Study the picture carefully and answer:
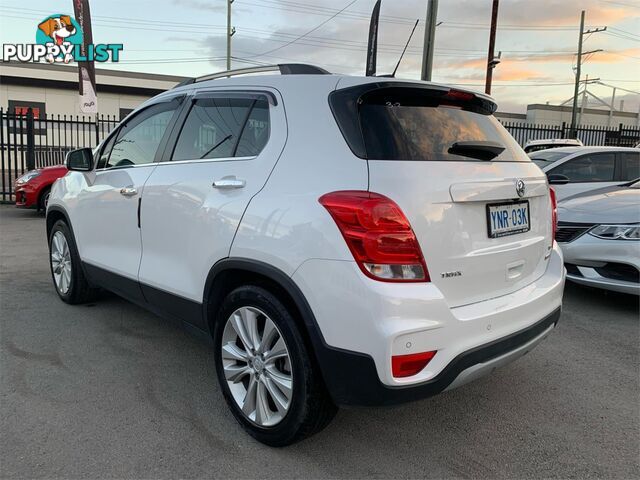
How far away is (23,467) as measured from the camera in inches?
93.4

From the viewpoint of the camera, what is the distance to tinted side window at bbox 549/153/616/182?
7551 mm

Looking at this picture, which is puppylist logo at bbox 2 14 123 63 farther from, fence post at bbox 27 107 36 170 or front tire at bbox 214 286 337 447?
front tire at bbox 214 286 337 447

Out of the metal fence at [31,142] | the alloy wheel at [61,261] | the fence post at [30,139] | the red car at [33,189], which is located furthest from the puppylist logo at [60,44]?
the alloy wheel at [61,261]

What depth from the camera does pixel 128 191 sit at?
3523mm

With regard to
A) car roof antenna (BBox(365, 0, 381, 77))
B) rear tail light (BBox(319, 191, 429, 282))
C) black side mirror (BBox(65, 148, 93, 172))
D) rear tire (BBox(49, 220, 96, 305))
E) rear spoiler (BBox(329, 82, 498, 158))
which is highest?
car roof antenna (BBox(365, 0, 381, 77))

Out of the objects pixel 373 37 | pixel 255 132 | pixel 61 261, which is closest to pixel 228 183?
pixel 255 132

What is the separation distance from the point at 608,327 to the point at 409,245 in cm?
328

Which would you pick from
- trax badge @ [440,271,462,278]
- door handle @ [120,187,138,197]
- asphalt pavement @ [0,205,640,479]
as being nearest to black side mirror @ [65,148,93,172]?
door handle @ [120,187,138,197]

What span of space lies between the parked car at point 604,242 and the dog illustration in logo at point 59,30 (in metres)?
21.3

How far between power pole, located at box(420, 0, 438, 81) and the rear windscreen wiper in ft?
33.2

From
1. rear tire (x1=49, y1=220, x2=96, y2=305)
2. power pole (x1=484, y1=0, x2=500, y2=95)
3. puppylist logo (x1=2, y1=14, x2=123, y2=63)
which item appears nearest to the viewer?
rear tire (x1=49, y1=220, x2=96, y2=305)

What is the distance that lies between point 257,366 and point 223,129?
4.39ft

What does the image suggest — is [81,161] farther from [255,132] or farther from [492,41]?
[492,41]

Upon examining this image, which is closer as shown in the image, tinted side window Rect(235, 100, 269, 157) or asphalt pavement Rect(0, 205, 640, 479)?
asphalt pavement Rect(0, 205, 640, 479)
